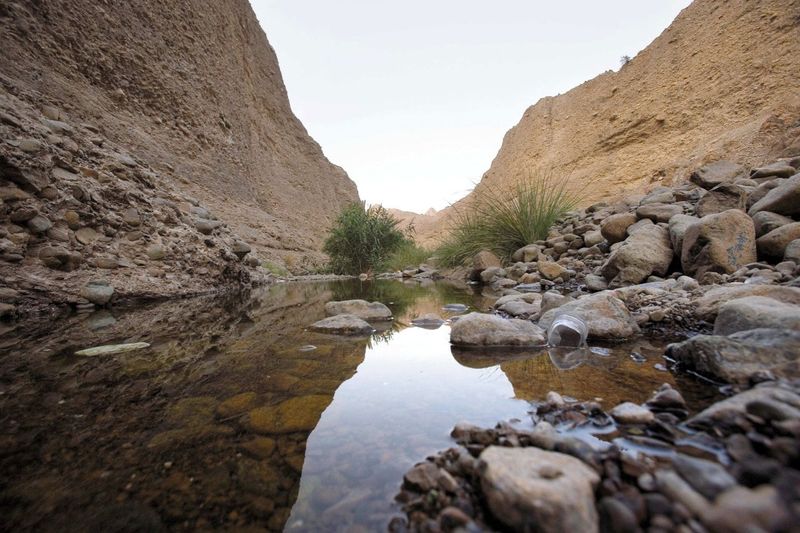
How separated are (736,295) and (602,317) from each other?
590 millimetres

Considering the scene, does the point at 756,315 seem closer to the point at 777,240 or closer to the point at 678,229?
the point at 777,240

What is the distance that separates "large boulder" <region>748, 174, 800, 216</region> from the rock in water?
4.47 meters

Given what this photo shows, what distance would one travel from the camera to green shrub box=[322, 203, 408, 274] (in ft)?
34.8

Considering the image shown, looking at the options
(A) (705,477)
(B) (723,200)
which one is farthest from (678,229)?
(A) (705,477)

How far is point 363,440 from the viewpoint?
894mm

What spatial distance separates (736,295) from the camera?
168 centimetres

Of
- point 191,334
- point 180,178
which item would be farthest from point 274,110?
point 191,334

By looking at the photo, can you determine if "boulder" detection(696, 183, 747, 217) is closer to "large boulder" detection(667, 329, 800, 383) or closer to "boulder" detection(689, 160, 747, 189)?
"boulder" detection(689, 160, 747, 189)

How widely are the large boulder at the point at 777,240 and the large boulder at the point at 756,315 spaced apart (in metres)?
1.77

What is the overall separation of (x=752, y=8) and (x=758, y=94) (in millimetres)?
4210

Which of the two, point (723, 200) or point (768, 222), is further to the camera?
point (723, 200)

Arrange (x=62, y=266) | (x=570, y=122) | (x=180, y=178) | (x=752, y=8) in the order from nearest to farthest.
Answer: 1. (x=62, y=266)
2. (x=180, y=178)
3. (x=752, y=8)
4. (x=570, y=122)

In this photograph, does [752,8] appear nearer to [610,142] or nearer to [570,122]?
[610,142]

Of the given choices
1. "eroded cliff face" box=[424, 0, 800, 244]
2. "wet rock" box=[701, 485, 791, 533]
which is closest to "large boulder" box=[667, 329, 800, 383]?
"wet rock" box=[701, 485, 791, 533]
